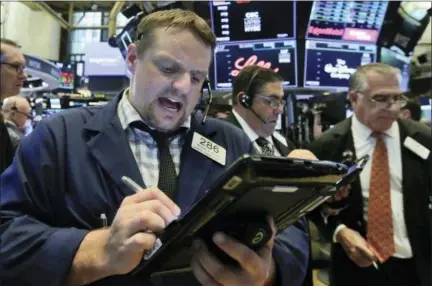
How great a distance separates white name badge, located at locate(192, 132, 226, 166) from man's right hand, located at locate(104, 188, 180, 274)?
1.38ft

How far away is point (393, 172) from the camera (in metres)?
2.30

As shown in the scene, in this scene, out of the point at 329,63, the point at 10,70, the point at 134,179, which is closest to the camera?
the point at 134,179

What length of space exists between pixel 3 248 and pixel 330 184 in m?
0.74

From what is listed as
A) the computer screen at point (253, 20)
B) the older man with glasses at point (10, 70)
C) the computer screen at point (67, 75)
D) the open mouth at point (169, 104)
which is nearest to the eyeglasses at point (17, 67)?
the older man with glasses at point (10, 70)

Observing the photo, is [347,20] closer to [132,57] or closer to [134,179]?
[132,57]

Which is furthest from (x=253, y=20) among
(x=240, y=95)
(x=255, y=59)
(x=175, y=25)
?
(x=175, y=25)

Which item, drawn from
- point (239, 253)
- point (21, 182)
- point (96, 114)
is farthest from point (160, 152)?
point (239, 253)

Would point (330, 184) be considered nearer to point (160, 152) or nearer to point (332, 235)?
point (160, 152)

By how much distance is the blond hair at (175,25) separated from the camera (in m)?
1.28

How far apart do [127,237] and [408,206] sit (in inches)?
69.0

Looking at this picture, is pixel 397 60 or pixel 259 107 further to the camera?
pixel 397 60

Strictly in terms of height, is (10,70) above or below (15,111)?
above

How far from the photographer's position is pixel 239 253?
2.65 ft

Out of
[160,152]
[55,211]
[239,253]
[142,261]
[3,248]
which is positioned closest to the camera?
[239,253]
